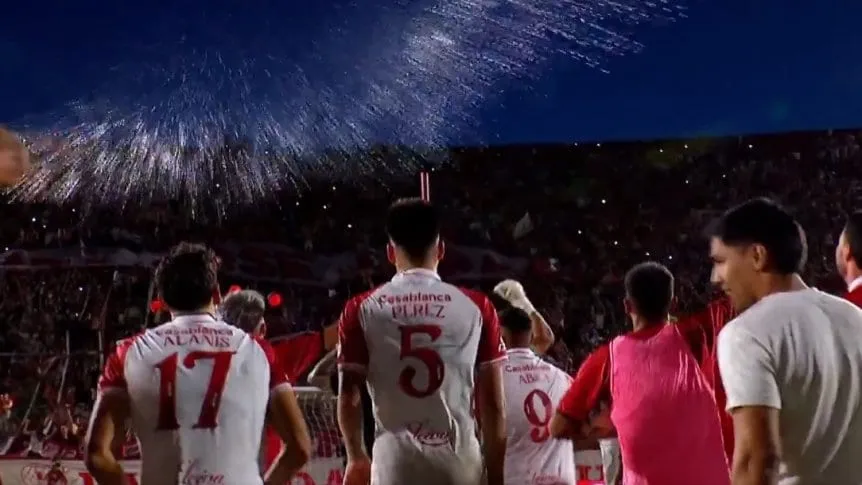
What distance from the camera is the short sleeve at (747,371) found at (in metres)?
2.63

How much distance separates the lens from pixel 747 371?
266 cm

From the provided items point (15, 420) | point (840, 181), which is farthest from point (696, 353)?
point (840, 181)

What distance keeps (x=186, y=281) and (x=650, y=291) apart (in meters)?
2.05

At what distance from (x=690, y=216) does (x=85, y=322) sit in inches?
416

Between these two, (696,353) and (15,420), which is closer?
(696,353)

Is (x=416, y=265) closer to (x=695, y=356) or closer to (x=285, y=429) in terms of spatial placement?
(x=285, y=429)

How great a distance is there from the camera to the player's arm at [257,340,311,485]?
3.90 meters

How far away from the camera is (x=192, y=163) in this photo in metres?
28.7

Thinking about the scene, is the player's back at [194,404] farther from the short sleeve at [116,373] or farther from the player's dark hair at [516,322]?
the player's dark hair at [516,322]

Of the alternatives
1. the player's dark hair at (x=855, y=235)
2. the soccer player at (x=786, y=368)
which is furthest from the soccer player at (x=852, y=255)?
the soccer player at (x=786, y=368)

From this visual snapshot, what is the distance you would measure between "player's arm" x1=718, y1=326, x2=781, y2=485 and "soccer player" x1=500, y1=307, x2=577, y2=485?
2.94m

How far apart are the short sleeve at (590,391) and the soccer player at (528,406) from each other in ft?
2.38

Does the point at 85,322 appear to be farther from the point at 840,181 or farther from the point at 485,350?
the point at 485,350

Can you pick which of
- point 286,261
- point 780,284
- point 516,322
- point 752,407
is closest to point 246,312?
point 516,322
